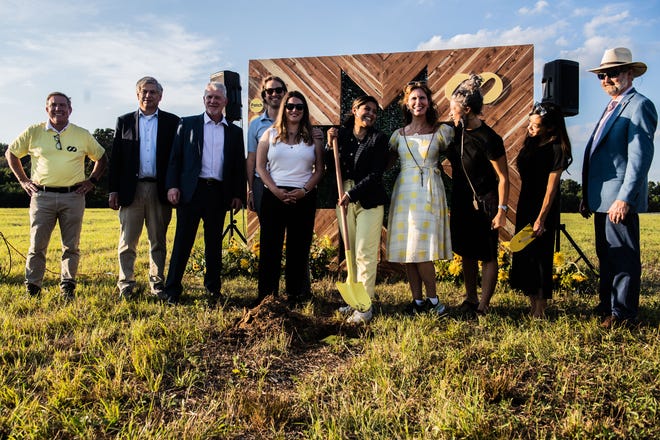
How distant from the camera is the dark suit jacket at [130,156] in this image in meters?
4.73

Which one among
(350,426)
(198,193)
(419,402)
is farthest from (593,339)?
(198,193)

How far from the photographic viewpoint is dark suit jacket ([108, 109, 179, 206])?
4.73m

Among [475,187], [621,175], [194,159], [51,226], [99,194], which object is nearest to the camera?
[621,175]

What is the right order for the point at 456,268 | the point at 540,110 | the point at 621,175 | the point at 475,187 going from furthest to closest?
1. the point at 456,268
2. the point at 475,187
3. the point at 540,110
4. the point at 621,175

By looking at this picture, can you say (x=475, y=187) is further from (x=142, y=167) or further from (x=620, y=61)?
(x=142, y=167)

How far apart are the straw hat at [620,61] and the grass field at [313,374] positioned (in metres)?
1.95

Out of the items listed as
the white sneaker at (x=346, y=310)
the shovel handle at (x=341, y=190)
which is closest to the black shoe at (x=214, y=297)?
the white sneaker at (x=346, y=310)

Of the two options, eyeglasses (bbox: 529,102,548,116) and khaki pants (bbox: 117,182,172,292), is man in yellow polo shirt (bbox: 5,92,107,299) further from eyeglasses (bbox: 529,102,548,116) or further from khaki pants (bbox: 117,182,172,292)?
eyeglasses (bbox: 529,102,548,116)

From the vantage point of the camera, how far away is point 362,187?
13.4ft

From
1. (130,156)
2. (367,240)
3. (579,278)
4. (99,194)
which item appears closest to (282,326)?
(367,240)

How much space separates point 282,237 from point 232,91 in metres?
3.77

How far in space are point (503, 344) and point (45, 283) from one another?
5.07m

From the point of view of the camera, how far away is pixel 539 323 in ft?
12.9

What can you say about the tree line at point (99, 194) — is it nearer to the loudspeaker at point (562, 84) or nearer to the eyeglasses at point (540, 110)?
the loudspeaker at point (562, 84)
